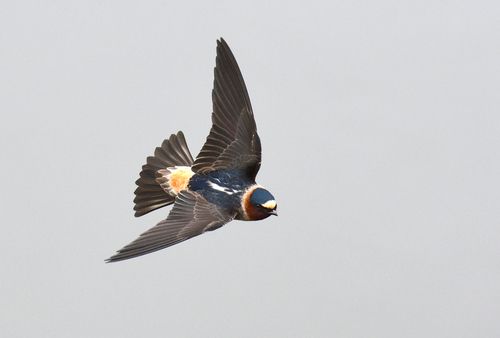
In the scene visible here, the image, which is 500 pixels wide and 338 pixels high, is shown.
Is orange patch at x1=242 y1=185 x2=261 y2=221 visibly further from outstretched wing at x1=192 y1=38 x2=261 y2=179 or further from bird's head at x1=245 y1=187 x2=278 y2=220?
outstretched wing at x1=192 y1=38 x2=261 y2=179

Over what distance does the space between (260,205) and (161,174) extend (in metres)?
0.60

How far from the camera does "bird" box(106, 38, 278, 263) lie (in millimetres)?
3193

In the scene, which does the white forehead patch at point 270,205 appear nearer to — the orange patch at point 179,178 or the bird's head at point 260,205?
the bird's head at point 260,205

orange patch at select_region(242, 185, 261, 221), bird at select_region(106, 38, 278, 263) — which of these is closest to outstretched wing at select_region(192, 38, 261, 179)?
bird at select_region(106, 38, 278, 263)

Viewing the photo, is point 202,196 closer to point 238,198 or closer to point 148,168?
point 238,198

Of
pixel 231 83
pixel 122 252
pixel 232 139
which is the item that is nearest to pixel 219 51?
pixel 231 83

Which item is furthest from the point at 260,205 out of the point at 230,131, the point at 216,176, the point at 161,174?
the point at 161,174

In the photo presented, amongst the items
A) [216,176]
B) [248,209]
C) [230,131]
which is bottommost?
[248,209]

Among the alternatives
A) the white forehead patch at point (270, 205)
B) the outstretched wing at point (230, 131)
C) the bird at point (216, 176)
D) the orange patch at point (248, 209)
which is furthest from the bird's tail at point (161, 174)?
the white forehead patch at point (270, 205)

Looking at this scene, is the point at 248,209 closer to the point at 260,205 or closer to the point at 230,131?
the point at 260,205

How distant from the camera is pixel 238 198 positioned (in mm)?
3285

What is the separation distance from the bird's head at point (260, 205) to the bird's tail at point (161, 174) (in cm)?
A: 43

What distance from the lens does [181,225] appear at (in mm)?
3154

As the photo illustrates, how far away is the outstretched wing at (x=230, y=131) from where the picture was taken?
3.39 m
